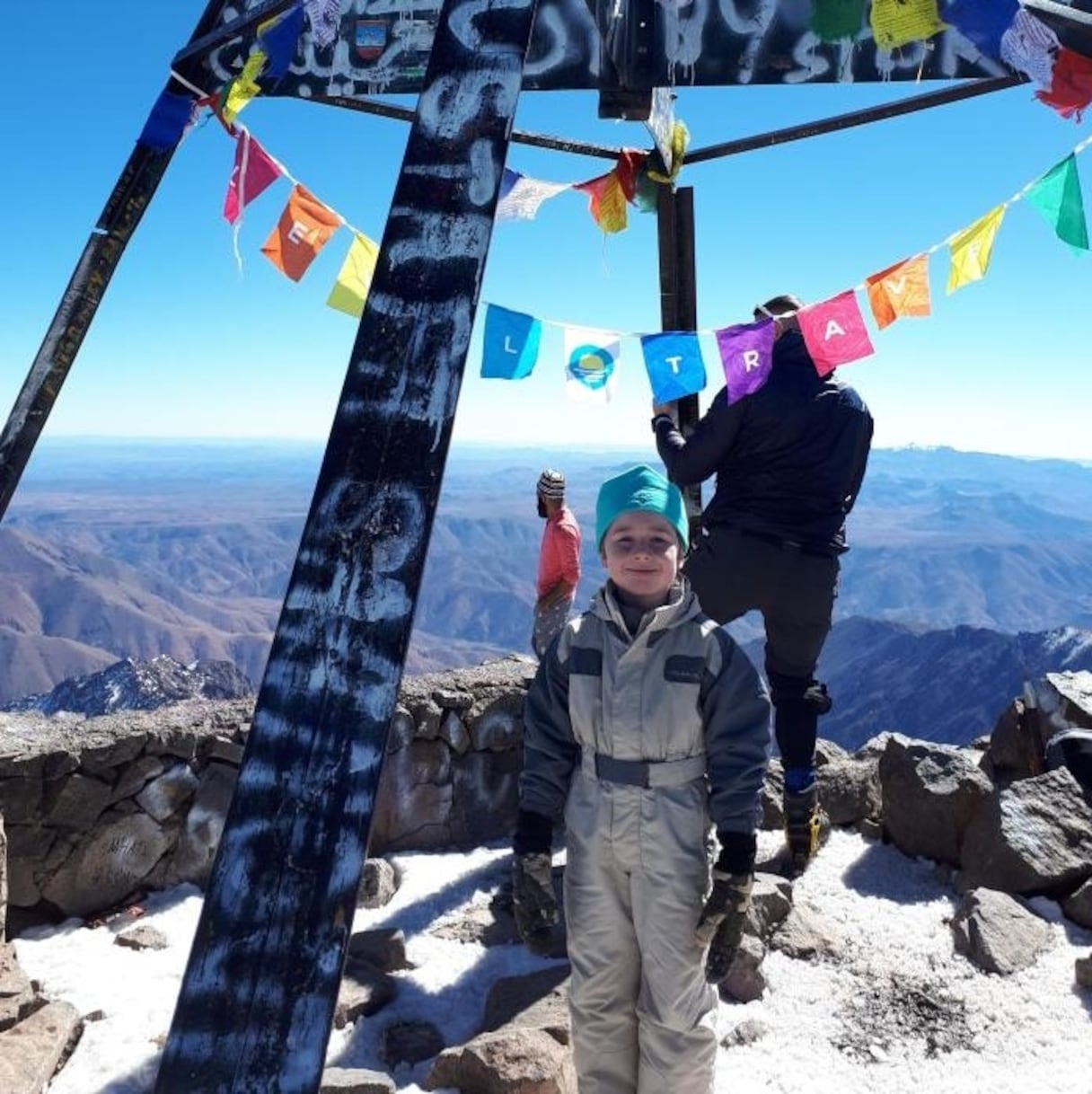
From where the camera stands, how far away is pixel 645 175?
4926 mm

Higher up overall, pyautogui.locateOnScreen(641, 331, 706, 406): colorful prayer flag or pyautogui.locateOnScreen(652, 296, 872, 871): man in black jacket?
pyautogui.locateOnScreen(641, 331, 706, 406): colorful prayer flag

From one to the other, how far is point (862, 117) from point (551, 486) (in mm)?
3896

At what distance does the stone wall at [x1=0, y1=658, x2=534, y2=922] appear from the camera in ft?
15.1

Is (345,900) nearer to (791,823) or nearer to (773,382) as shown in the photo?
(773,382)

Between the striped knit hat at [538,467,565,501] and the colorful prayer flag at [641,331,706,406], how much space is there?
8.63 ft

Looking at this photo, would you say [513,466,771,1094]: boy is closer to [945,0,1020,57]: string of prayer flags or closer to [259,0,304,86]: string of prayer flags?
[945,0,1020,57]: string of prayer flags

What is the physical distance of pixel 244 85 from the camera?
13.4ft

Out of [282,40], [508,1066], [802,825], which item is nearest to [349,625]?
[508,1066]

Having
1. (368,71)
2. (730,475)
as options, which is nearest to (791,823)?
(730,475)

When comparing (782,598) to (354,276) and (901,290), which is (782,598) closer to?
(901,290)

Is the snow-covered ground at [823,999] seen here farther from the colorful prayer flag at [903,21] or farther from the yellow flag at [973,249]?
the colorful prayer flag at [903,21]

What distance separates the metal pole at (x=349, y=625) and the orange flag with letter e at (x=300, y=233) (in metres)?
4.50

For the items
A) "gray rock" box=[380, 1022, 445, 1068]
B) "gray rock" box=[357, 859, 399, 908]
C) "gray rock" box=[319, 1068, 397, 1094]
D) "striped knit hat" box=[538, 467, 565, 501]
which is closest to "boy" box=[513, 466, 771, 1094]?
"gray rock" box=[319, 1068, 397, 1094]

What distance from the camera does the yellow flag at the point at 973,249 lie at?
4672 mm
